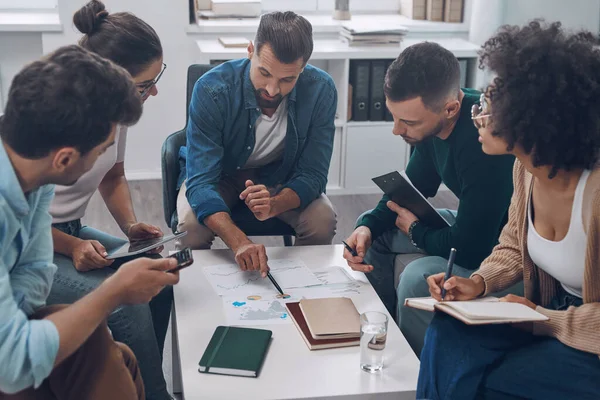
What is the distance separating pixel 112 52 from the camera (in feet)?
6.51

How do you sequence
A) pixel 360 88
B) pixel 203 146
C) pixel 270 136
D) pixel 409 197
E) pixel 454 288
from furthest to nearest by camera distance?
pixel 360 88
pixel 270 136
pixel 203 146
pixel 409 197
pixel 454 288

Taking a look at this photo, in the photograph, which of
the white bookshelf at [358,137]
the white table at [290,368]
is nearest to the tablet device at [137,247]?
the white table at [290,368]

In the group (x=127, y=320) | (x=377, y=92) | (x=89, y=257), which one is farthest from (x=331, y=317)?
(x=377, y=92)

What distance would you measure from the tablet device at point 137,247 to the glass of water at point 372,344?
0.60 meters

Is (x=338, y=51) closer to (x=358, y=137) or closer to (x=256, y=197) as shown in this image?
(x=358, y=137)

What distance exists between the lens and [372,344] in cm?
158

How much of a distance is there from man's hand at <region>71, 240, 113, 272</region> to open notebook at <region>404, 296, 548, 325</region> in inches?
31.9

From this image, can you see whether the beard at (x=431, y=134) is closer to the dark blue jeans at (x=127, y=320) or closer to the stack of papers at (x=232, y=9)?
the dark blue jeans at (x=127, y=320)

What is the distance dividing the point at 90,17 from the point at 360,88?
2121 mm

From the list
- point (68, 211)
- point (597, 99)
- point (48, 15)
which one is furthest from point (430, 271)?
point (48, 15)

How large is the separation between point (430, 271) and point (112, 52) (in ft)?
3.46

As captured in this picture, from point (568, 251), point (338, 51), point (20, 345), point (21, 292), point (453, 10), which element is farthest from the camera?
point (453, 10)

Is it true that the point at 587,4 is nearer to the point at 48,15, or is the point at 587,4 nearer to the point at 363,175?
the point at 363,175

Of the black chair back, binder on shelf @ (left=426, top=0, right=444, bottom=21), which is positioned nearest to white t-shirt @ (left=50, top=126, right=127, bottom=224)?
the black chair back
